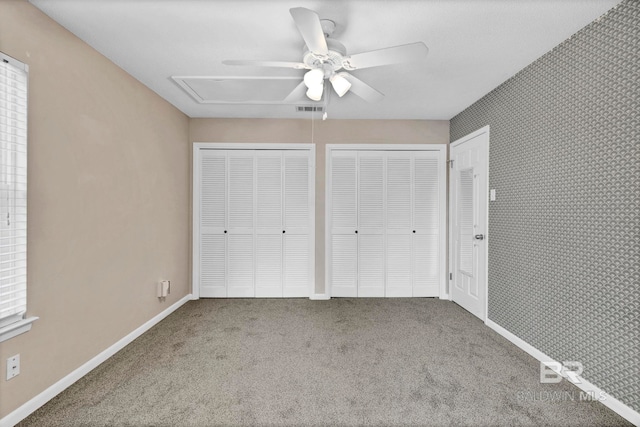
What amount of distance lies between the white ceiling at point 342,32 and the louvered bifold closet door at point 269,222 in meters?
1.45

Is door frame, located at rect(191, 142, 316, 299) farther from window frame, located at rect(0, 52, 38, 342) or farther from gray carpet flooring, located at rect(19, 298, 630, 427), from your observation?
window frame, located at rect(0, 52, 38, 342)

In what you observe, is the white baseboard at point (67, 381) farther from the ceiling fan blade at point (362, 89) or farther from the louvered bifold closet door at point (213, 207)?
the ceiling fan blade at point (362, 89)

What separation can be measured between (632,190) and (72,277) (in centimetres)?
354

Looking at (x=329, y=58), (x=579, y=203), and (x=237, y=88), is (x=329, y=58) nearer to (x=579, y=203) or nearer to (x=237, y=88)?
(x=237, y=88)

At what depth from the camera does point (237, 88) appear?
9.82ft

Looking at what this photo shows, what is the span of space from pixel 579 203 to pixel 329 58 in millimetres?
1930

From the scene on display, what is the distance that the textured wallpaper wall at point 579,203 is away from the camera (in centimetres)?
171

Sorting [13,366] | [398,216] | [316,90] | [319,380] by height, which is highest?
[316,90]

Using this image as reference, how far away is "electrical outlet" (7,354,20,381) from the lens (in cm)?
162

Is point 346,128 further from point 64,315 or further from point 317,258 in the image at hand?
point 64,315

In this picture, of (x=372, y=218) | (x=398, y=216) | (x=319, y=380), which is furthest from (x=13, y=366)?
(x=398, y=216)

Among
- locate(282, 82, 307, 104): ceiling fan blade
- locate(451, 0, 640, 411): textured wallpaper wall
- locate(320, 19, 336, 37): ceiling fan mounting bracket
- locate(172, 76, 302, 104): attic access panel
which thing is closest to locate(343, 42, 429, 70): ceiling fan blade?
locate(320, 19, 336, 37): ceiling fan mounting bracket

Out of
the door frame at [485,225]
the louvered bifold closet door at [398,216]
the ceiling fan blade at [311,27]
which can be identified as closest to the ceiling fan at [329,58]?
the ceiling fan blade at [311,27]

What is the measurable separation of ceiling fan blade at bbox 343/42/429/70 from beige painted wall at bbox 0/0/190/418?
1873 millimetres
